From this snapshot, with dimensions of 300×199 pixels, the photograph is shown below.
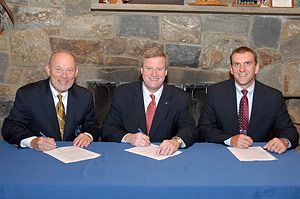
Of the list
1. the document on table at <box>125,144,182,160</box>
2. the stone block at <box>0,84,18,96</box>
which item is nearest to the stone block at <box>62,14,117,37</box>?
the stone block at <box>0,84,18,96</box>

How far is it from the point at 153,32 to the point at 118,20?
372mm

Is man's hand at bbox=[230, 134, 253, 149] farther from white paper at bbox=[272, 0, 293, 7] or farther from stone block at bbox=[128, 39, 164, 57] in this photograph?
white paper at bbox=[272, 0, 293, 7]

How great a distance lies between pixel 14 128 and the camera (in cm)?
182

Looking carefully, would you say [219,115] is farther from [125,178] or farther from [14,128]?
[14,128]

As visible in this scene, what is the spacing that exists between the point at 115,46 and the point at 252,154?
183cm

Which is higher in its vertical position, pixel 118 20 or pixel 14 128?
pixel 118 20

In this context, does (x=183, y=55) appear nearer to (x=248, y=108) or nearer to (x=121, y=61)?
(x=121, y=61)

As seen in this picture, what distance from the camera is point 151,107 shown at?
2.12m

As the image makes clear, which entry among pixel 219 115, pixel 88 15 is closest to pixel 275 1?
pixel 219 115

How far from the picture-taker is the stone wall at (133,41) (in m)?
2.86

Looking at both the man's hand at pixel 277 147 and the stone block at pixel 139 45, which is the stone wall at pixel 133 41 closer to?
the stone block at pixel 139 45

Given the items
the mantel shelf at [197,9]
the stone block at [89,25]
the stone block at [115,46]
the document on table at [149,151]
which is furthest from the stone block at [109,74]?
the document on table at [149,151]

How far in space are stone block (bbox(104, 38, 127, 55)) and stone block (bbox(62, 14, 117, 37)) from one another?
3.0 inches

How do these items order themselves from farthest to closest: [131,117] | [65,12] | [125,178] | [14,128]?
1. [65,12]
2. [131,117]
3. [14,128]
4. [125,178]
